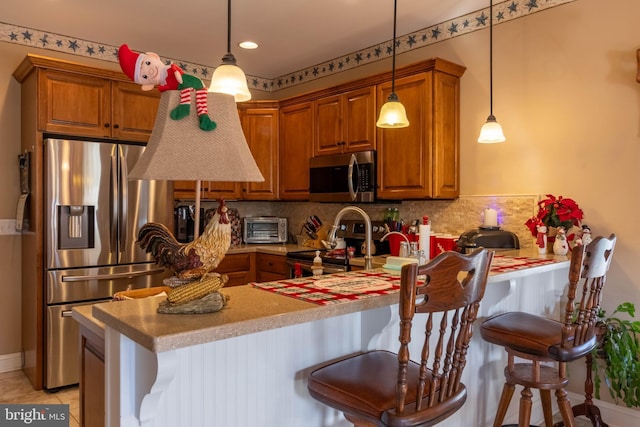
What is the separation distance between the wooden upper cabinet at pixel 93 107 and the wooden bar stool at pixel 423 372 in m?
2.81

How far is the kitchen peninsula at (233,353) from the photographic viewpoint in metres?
1.17

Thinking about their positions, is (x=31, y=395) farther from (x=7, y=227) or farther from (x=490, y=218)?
(x=490, y=218)

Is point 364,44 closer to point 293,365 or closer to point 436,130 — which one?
point 436,130

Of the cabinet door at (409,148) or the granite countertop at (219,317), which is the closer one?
the granite countertop at (219,317)

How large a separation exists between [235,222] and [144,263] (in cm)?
125

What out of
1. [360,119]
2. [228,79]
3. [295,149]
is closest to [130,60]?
[228,79]

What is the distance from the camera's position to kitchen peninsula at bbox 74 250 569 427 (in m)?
1.17

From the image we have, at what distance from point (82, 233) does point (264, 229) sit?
1747 millimetres

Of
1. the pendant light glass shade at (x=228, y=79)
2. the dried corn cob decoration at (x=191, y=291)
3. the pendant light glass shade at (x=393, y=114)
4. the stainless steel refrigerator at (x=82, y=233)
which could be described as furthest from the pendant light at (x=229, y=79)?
the stainless steel refrigerator at (x=82, y=233)

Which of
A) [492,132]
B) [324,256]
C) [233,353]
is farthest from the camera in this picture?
[324,256]

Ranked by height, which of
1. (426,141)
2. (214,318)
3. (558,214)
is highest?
(426,141)

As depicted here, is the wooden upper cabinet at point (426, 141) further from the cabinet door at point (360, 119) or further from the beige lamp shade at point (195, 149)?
the beige lamp shade at point (195, 149)

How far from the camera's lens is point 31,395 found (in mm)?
3129

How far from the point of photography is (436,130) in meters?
3.23
